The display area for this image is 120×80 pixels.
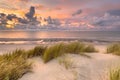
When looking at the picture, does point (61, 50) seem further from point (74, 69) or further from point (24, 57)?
point (74, 69)

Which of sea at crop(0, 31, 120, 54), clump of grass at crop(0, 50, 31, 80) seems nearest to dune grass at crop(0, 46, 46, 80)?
clump of grass at crop(0, 50, 31, 80)

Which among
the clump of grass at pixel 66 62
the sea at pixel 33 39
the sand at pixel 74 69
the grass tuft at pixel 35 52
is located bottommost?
the sea at pixel 33 39

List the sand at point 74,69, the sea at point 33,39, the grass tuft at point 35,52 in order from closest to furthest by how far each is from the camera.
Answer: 1. the sand at point 74,69
2. the grass tuft at point 35,52
3. the sea at point 33,39

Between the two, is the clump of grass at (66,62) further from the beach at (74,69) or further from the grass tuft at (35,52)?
the grass tuft at (35,52)

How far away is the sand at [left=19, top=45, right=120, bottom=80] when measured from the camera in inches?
220

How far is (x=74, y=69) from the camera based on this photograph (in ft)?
19.9

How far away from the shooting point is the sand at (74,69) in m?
5.60

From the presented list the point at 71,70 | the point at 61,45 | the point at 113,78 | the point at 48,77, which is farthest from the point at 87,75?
the point at 61,45

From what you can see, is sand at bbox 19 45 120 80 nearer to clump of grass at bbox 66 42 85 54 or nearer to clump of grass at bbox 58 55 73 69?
clump of grass at bbox 58 55 73 69

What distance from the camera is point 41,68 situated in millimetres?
6391

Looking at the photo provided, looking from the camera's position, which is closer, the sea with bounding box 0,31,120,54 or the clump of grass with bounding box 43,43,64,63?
the clump of grass with bounding box 43,43,64,63

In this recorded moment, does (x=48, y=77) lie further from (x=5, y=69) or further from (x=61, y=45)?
(x=61, y=45)

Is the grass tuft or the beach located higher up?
the grass tuft

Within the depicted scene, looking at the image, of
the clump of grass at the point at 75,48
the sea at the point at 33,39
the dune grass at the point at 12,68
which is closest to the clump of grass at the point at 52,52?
the clump of grass at the point at 75,48
